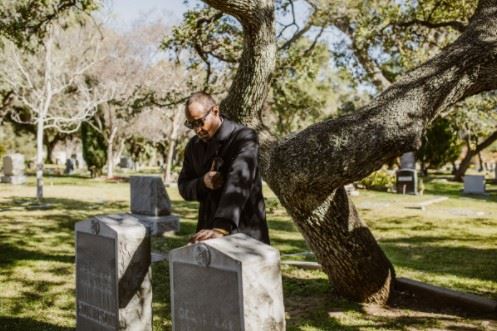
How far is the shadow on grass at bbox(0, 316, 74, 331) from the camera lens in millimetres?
5500

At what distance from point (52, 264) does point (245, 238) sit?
20.2ft

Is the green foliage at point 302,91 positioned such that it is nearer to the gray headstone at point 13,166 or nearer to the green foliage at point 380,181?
the green foliage at point 380,181

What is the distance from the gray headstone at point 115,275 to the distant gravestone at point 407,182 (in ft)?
61.2

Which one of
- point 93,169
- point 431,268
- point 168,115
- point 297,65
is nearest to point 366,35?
point 297,65

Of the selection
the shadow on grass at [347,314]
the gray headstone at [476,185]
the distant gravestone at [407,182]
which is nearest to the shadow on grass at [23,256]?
the shadow on grass at [347,314]

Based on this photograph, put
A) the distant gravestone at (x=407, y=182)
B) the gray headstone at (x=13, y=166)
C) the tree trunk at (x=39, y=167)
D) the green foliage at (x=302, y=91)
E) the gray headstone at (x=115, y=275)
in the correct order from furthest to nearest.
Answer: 1. the gray headstone at (x=13, y=166)
2. the distant gravestone at (x=407, y=182)
3. the tree trunk at (x=39, y=167)
4. the green foliage at (x=302, y=91)
5. the gray headstone at (x=115, y=275)

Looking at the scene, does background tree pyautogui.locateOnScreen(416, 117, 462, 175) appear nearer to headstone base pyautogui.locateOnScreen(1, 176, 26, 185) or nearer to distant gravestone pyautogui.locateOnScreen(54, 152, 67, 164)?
headstone base pyautogui.locateOnScreen(1, 176, 26, 185)

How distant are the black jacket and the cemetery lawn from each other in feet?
6.94

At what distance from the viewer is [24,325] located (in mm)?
5602

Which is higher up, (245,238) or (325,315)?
(245,238)

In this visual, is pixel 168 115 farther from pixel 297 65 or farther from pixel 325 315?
pixel 325 315

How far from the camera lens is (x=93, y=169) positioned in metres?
34.8

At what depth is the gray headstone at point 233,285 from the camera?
325 cm

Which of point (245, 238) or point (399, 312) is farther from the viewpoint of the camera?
point (399, 312)
